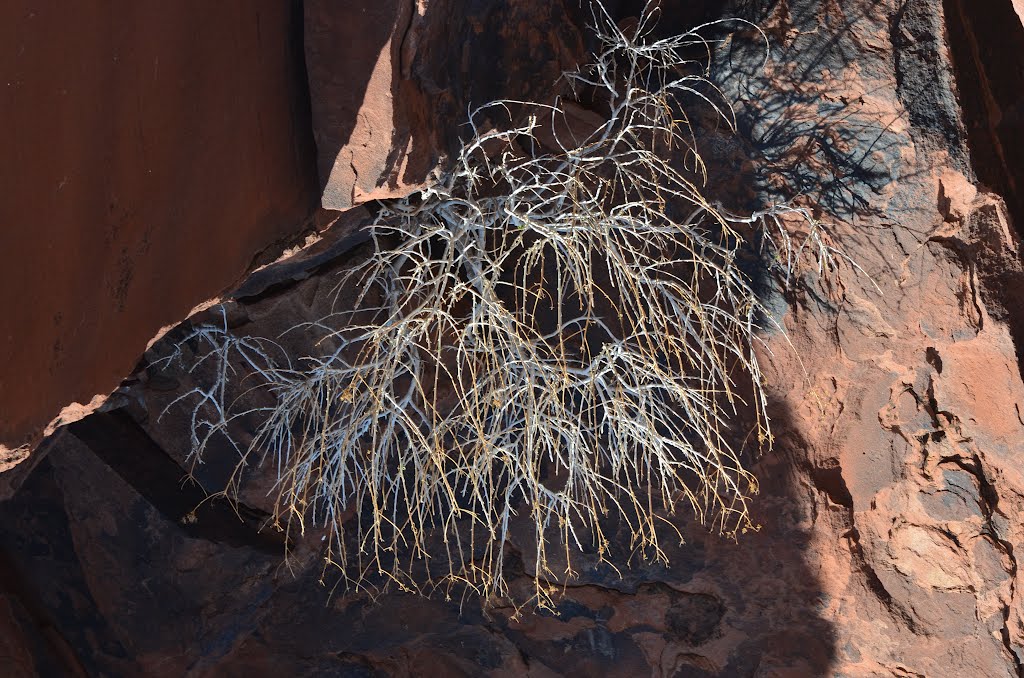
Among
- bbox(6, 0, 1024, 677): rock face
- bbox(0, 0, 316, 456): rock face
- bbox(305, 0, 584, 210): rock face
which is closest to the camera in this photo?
bbox(0, 0, 316, 456): rock face

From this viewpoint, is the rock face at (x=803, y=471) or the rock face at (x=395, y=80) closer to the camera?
the rock face at (x=395, y=80)

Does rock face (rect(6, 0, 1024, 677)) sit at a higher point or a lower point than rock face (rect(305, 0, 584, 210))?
lower

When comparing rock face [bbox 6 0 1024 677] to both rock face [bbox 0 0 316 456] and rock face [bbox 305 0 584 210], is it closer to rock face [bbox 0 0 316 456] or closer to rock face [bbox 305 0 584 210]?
rock face [bbox 305 0 584 210]

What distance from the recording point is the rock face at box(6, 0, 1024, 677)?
7.10 ft

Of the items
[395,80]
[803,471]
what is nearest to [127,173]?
[395,80]

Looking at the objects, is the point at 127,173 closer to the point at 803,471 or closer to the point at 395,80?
the point at 395,80

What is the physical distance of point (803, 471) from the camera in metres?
2.33

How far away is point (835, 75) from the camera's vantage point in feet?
7.29


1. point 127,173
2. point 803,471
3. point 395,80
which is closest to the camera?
point 127,173

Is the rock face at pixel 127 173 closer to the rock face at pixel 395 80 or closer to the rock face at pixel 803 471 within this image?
the rock face at pixel 395 80

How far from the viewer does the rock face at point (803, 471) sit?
216cm

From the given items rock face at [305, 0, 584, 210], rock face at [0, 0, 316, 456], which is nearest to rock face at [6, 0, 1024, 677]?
rock face at [305, 0, 584, 210]

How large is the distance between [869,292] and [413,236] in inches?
50.6

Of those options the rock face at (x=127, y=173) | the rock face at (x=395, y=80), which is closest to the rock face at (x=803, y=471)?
the rock face at (x=395, y=80)
